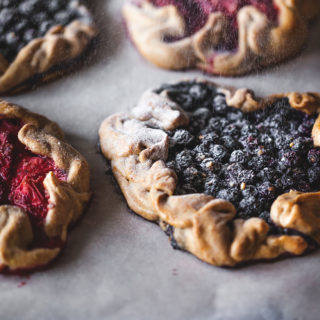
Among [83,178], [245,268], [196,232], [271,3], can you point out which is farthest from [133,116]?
[271,3]

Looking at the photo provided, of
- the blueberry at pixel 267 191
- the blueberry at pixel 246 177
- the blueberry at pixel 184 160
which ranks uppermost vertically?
the blueberry at pixel 184 160

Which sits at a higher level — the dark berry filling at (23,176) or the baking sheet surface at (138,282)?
the dark berry filling at (23,176)

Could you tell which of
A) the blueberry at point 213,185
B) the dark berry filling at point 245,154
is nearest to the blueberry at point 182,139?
the dark berry filling at point 245,154

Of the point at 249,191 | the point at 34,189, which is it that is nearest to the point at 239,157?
the point at 249,191

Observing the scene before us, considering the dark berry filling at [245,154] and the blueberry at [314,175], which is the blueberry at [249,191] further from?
the blueberry at [314,175]

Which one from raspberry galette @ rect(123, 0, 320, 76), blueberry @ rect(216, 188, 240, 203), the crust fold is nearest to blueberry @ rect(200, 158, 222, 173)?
blueberry @ rect(216, 188, 240, 203)

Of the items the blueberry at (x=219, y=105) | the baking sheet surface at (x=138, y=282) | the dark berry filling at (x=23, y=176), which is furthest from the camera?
the blueberry at (x=219, y=105)
